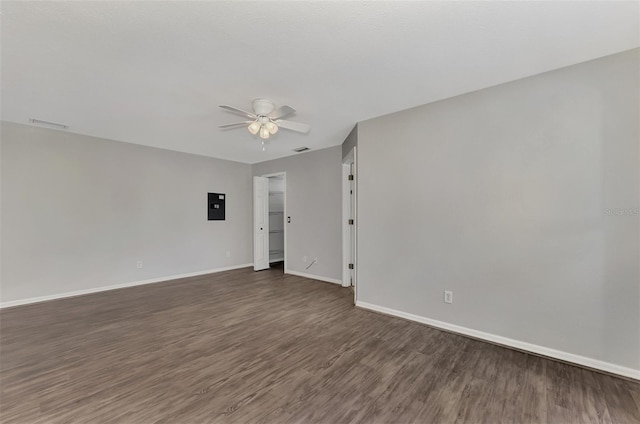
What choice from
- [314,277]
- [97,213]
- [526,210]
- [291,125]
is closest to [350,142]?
[291,125]

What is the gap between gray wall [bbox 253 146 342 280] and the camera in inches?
189

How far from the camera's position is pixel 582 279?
7.13 ft

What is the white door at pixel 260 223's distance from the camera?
6051mm

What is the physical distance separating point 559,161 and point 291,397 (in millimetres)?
2963

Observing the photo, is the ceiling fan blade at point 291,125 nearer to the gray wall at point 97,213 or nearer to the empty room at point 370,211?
the empty room at point 370,211

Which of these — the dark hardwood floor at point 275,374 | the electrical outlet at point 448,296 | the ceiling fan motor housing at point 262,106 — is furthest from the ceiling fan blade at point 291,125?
the electrical outlet at point 448,296

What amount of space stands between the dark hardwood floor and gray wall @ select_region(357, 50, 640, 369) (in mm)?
361

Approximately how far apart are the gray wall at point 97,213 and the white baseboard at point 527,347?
14.1 feet

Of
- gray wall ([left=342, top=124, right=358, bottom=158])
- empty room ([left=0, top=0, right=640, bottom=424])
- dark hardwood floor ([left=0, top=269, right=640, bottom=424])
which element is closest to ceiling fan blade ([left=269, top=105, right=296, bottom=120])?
empty room ([left=0, top=0, right=640, bottom=424])

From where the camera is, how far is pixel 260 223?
6.17 metres

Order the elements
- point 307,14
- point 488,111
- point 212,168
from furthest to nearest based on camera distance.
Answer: point 212,168, point 488,111, point 307,14

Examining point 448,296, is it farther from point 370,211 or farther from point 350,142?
point 350,142

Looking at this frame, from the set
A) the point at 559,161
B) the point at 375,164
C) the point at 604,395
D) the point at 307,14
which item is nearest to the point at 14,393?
the point at 307,14

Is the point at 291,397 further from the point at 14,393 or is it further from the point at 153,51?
the point at 153,51
